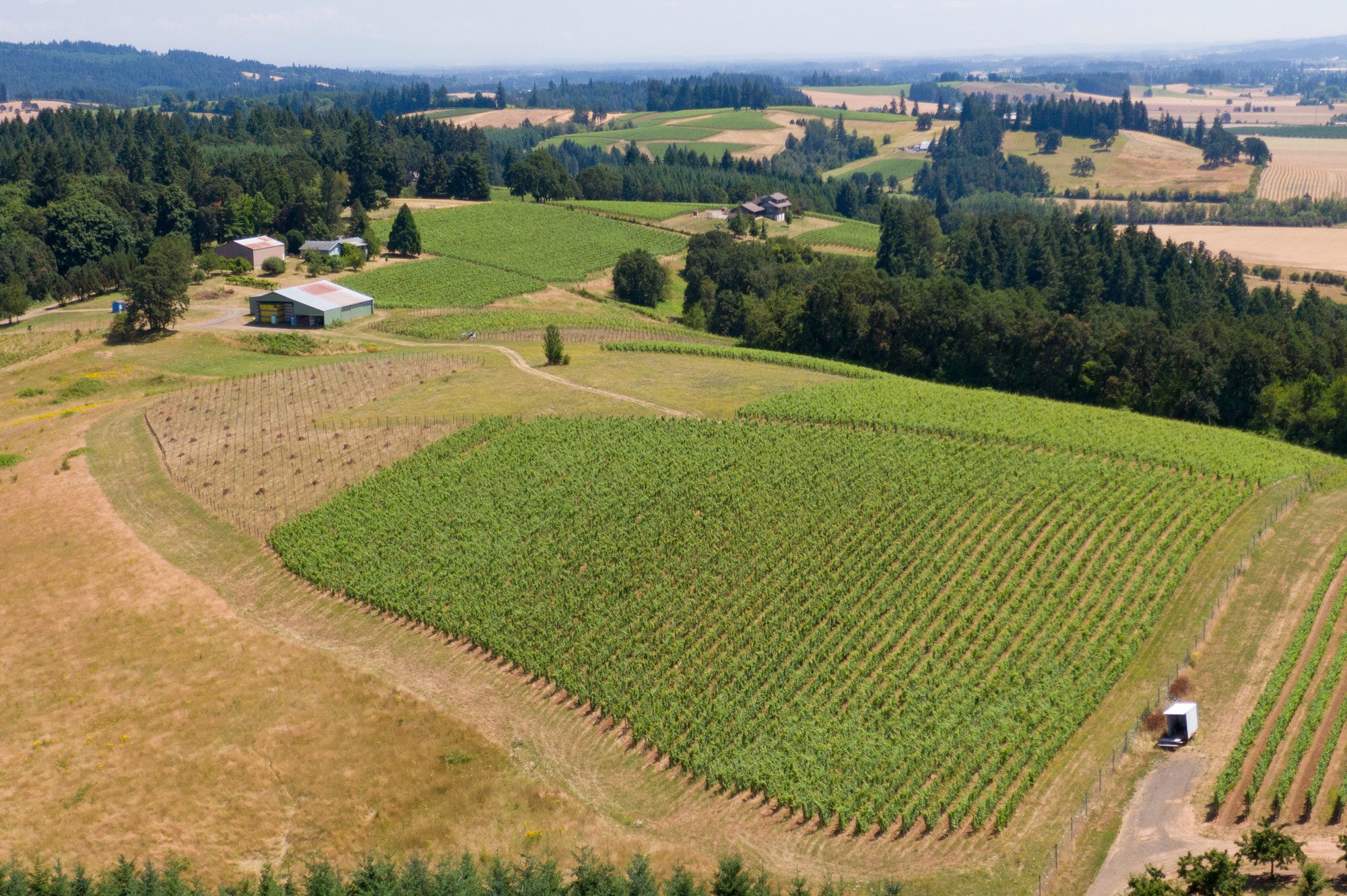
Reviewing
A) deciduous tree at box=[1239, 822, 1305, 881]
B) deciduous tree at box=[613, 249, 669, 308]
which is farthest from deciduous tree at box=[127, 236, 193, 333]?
deciduous tree at box=[1239, 822, 1305, 881]

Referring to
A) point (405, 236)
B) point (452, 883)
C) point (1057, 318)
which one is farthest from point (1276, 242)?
point (452, 883)

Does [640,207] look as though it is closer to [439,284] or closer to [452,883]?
[439,284]

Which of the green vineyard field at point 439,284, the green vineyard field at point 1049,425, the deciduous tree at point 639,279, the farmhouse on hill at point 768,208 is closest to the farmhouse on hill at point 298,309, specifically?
the green vineyard field at point 439,284

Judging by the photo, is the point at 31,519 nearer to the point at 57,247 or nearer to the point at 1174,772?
the point at 1174,772

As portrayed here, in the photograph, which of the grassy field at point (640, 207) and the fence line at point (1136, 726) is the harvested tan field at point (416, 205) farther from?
the fence line at point (1136, 726)

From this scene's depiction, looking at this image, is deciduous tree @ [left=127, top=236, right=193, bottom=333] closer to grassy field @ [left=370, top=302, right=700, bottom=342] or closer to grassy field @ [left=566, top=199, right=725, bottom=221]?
grassy field @ [left=370, top=302, right=700, bottom=342]

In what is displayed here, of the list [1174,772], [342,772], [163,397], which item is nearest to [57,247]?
[163,397]
